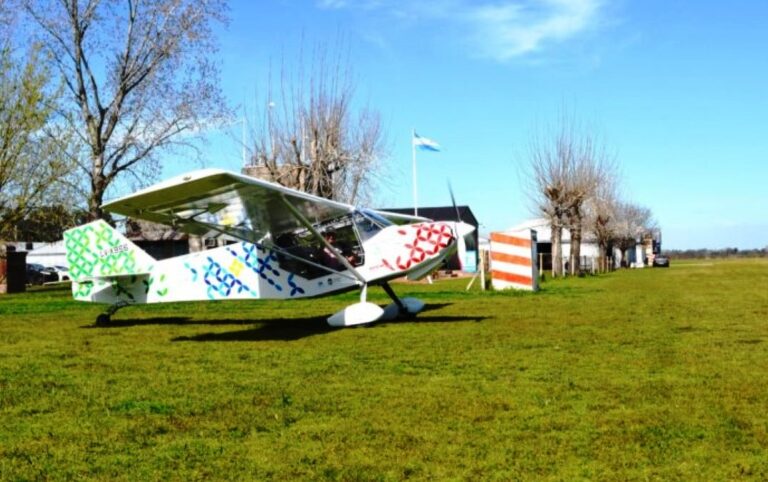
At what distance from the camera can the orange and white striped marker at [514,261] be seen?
2612 cm

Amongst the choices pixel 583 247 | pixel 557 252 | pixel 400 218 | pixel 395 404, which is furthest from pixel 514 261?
pixel 583 247

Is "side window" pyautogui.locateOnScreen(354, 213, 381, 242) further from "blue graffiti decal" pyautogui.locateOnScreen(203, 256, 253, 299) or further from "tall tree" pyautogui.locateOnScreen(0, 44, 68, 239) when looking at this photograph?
"tall tree" pyautogui.locateOnScreen(0, 44, 68, 239)

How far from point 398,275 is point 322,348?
397cm

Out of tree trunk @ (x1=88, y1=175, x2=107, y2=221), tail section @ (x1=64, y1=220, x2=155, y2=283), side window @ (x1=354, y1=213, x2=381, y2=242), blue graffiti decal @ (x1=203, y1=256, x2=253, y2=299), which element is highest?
tree trunk @ (x1=88, y1=175, x2=107, y2=221)

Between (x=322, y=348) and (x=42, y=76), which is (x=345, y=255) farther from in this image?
(x=42, y=76)

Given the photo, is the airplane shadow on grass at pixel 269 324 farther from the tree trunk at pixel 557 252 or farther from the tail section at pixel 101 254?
the tree trunk at pixel 557 252

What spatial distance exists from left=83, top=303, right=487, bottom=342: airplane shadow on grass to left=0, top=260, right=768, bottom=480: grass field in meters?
0.18

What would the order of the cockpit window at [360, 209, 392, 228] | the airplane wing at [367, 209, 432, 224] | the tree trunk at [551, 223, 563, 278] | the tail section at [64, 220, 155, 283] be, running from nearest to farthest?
the cockpit window at [360, 209, 392, 228], the tail section at [64, 220, 155, 283], the airplane wing at [367, 209, 432, 224], the tree trunk at [551, 223, 563, 278]

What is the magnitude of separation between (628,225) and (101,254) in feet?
288

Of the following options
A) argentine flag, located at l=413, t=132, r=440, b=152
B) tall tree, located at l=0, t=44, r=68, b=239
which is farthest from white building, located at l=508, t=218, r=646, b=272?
tall tree, located at l=0, t=44, r=68, b=239

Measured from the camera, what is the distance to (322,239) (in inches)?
532

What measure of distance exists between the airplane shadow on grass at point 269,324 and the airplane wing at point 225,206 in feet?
6.13

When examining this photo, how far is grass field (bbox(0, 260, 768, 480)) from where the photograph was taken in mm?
4371

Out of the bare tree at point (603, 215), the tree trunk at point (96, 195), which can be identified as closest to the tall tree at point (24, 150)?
the tree trunk at point (96, 195)
